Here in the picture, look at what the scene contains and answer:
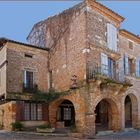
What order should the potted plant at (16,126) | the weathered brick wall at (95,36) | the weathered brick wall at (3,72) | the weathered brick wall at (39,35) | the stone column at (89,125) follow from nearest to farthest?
the stone column at (89,125), the potted plant at (16,126), the weathered brick wall at (95,36), the weathered brick wall at (3,72), the weathered brick wall at (39,35)

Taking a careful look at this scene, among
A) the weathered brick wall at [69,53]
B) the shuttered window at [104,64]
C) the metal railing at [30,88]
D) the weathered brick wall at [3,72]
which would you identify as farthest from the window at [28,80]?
the shuttered window at [104,64]

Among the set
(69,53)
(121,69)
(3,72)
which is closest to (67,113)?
(69,53)

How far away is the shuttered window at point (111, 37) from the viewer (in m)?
24.0

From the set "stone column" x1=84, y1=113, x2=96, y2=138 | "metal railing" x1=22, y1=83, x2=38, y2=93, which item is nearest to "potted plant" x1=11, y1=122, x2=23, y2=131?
"metal railing" x1=22, y1=83, x2=38, y2=93

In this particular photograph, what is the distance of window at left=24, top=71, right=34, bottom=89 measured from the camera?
23.8 m

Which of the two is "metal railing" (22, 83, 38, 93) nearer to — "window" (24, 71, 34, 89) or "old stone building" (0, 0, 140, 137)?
Answer: "window" (24, 71, 34, 89)

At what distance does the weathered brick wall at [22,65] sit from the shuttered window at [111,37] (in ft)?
18.4

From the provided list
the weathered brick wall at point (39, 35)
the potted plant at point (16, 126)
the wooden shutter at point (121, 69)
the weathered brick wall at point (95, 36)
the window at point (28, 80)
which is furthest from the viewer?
the weathered brick wall at point (39, 35)

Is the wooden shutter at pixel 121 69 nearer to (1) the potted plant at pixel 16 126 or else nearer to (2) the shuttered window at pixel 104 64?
(2) the shuttered window at pixel 104 64

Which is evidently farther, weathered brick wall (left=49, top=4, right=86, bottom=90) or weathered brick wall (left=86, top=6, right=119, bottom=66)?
weathered brick wall (left=49, top=4, right=86, bottom=90)

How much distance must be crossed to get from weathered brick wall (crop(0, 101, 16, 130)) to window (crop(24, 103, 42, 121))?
1.44 meters

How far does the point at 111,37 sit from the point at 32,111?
29.0 feet

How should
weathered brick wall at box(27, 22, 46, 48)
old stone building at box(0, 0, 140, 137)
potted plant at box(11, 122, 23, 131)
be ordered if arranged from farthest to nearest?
weathered brick wall at box(27, 22, 46, 48), old stone building at box(0, 0, 140, 137), potted plant at box(11, 122, 23, 131)

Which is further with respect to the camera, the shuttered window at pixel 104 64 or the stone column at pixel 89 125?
the shuttered window at pixel 104 64
